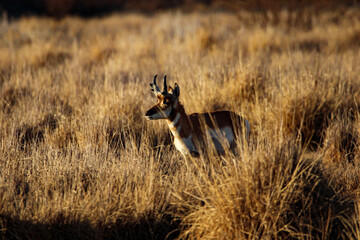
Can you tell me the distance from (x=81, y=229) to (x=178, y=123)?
1.20 meters

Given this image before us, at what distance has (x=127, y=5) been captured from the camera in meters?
28.9

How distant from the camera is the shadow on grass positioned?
261 centimetres

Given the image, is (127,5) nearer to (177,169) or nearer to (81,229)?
(177,169)

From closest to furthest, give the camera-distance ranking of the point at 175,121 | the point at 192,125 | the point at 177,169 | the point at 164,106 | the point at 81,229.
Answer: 1. the point at 81,229
2. the point at 164,106
3. the point at 175,121
4. the point at 192,125
5. the point at 177,169

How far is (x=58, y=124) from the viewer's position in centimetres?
480

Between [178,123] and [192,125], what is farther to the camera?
[192,125]

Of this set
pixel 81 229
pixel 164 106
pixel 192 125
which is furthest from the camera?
pixel 192 125

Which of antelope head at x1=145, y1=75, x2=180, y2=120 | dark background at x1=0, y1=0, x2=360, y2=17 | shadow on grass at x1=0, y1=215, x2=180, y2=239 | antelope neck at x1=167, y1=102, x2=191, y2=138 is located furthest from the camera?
dark background at x1=0, y1=0, x2=360, y2=17

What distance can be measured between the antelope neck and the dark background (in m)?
11.1

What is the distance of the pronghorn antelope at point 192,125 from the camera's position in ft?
10.2

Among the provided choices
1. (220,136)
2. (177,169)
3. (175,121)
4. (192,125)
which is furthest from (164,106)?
(177,169)

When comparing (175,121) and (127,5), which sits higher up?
(127,5)

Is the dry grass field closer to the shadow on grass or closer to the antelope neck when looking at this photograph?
the shadow on grass

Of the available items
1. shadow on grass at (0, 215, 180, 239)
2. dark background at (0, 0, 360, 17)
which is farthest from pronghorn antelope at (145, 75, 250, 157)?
dark background at (0, 0, 360, 17)
